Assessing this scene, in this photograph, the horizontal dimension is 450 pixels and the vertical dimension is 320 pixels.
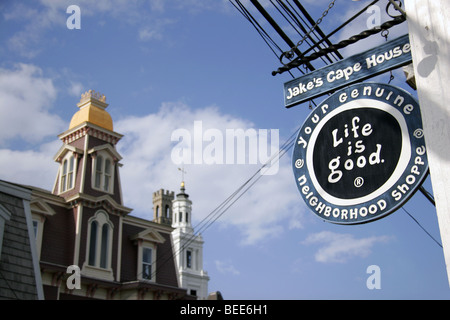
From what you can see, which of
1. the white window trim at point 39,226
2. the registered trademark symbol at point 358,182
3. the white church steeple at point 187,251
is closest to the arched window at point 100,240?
the white window trim at point 39,226

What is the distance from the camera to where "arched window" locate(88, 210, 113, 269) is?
2459 centimetres

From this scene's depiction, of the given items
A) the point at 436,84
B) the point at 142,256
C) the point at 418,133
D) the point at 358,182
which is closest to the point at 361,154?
the point at 358,182

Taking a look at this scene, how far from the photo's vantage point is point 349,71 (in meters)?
5.31

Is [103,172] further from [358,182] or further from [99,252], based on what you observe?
[358,182]

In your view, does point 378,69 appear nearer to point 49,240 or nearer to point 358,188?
point 358,188

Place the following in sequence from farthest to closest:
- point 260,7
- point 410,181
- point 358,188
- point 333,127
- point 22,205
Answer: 1. point 22,205
2. point 260,7
3. point 333,127
4. point 358,188
5. point 410,181

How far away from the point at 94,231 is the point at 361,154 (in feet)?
71.7

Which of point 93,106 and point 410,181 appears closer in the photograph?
point 410,181

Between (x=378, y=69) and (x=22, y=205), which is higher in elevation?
(x=22, y=205)

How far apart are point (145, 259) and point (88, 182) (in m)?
5.06

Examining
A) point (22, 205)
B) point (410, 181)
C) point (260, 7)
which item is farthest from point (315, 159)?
point (22, 205)

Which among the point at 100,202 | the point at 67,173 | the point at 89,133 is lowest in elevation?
the point at 100,202

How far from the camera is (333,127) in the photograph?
17.3 ft
